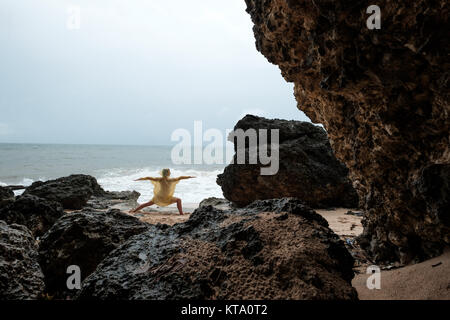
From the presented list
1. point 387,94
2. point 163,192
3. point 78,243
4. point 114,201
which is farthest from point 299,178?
point 114,201

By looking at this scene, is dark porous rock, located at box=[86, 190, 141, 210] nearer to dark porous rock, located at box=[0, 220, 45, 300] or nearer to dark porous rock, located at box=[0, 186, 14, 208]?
dark porous rock, located at box=[0, 186, 14, 208]

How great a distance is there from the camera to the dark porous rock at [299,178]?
311 inches

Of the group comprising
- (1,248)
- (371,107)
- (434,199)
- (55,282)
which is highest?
(371,107)

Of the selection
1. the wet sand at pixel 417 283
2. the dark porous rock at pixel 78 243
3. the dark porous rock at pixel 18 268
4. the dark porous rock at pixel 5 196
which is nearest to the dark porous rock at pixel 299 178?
the dark porous rock at pixel 78 243

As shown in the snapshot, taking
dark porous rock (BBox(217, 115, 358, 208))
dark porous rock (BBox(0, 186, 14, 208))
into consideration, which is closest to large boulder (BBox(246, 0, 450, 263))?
dark porous rock (BBox(217, 115, 358, 208))

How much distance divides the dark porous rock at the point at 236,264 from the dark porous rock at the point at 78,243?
100 centimetres

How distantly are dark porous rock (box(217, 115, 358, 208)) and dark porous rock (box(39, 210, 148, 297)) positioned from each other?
5.11m

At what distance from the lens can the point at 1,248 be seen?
2479 mm

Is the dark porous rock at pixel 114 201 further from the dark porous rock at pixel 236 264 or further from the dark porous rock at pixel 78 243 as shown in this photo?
the dark porous rock at pixel 236 264

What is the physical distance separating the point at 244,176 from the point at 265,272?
6.51m

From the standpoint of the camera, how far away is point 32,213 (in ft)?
17.3
